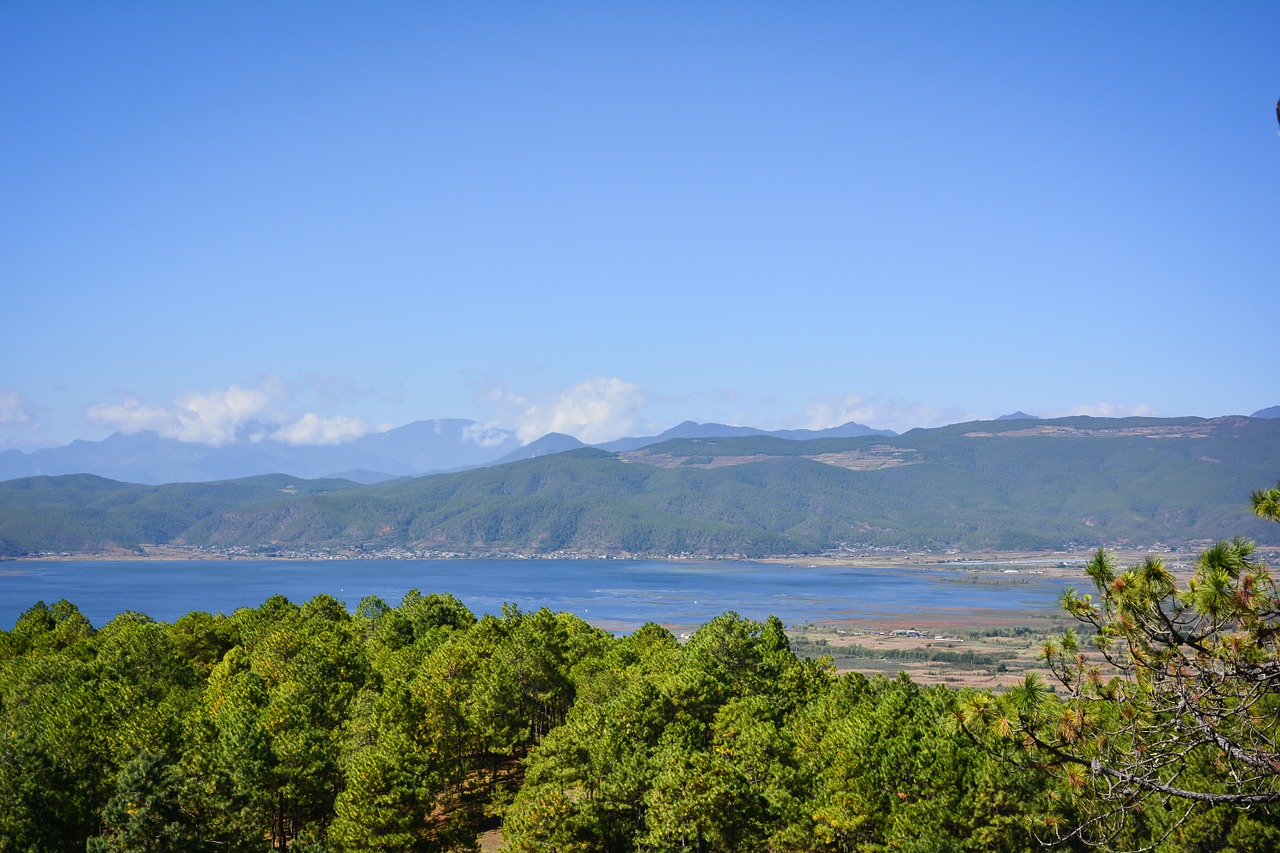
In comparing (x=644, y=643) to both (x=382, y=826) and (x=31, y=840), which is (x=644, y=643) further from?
(x=31, y=840)

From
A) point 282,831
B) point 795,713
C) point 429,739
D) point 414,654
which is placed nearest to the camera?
point 282,831

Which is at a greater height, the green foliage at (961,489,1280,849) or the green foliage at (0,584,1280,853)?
the green foliage at (961,489,1280,849)

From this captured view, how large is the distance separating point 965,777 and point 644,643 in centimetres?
2430

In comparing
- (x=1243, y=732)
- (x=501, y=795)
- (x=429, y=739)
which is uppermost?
(x=1243, y=732)

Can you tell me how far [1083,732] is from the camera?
45.4 feet

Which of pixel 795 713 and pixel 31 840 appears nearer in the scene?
pixel 31 840

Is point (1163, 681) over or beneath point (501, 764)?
over

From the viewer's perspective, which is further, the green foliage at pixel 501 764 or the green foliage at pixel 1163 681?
the green foliage at pixel 501 764

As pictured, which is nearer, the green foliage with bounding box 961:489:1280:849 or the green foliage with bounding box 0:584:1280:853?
the green foliage with bounding box 961:489:1280:849

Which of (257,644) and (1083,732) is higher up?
(1083,732)

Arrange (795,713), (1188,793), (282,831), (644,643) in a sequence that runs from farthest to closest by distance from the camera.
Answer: (644,643) → (795,713) → (282,831) → (1188,793)

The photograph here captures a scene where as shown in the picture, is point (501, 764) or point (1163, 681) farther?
point (501, 764)

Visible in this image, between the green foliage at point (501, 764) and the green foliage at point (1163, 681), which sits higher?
the green foliage at point (1163, 681)

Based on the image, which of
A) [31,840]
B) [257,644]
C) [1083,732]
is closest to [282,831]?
[31,840]
